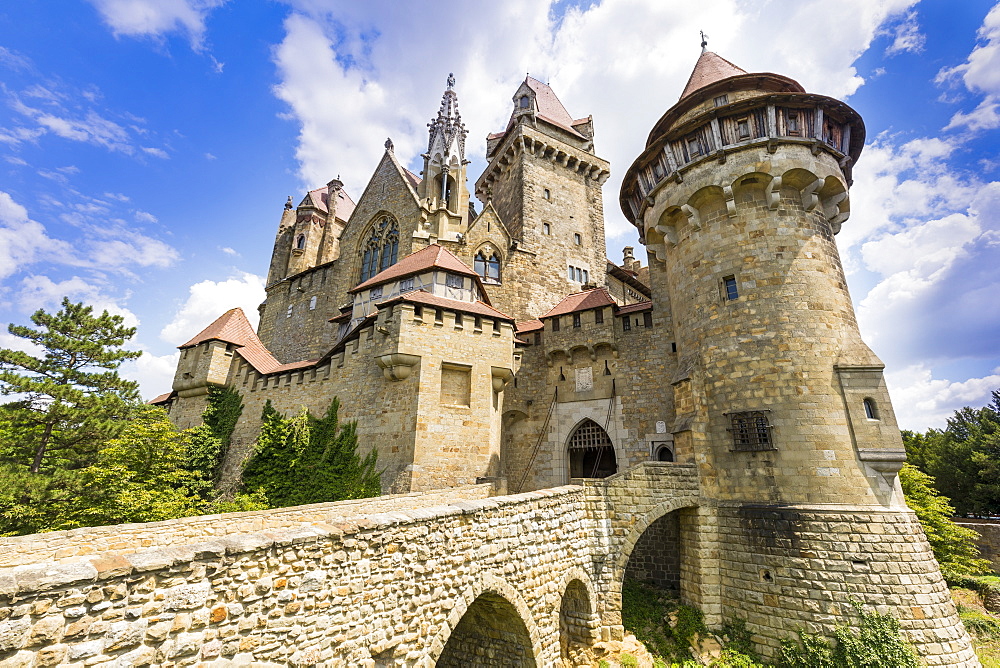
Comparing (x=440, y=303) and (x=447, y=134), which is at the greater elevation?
(x=447, y=134)

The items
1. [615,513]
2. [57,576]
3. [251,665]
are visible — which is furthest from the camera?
[615,513]

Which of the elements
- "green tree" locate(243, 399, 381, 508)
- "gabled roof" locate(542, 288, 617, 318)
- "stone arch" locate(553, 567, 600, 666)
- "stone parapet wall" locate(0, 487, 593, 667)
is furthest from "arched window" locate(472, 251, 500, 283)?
"stone parapet wall" locate(0, 487, 593, 667)

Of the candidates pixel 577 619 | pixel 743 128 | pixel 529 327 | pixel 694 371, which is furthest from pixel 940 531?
pixel 529 327

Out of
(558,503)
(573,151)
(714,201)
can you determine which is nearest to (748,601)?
(558,503)

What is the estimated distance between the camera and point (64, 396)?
1314 centimetres

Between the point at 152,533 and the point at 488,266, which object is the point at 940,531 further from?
the point at 152,533

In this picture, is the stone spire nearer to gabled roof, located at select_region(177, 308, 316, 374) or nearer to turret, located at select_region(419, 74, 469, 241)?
turret, located at select_region(419, 74, 469, 241)

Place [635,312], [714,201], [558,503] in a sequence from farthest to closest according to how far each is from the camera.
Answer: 1. [635,312]
2. [714,201]
3. [558,503]

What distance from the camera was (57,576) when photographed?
3.61 metres

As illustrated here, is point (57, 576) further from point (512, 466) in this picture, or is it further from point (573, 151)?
point (573, 151)

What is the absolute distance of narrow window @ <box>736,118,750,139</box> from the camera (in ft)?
44.7

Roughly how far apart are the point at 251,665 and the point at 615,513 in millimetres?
8862

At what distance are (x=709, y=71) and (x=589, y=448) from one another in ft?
49.3

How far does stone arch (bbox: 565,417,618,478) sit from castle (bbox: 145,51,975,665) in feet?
0.32
